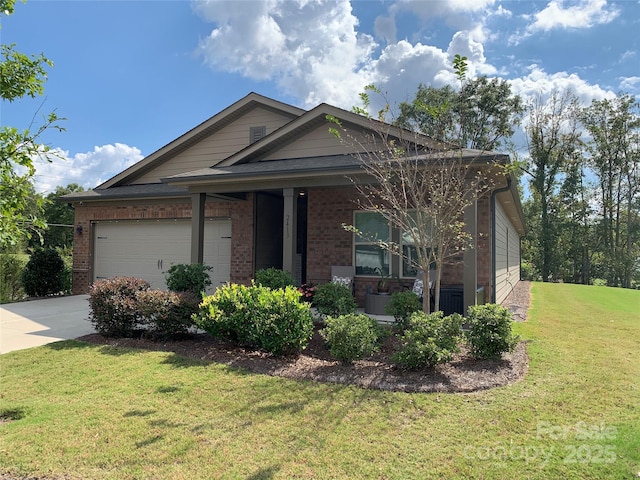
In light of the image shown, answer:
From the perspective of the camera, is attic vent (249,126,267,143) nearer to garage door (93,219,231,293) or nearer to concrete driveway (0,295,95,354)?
garage door (93,219,231,293)

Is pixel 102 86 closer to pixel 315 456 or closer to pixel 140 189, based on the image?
pixel 140 189

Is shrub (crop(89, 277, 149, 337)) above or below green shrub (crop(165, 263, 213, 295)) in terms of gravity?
below

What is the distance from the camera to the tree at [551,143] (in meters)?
29.4

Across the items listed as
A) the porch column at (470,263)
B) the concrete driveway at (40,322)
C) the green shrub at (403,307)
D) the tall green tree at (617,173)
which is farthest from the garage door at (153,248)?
the tall green tree at (617,173)

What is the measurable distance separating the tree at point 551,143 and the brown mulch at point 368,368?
26.7 meters

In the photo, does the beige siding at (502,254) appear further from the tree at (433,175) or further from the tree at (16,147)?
the tree at (16,147)

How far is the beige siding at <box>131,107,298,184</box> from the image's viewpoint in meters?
12.8

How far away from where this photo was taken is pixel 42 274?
12570 mm

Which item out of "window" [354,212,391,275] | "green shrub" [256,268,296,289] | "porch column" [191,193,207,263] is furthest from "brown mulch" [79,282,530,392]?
"window" [354,212,391,275]

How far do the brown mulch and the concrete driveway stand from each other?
63.6 inches

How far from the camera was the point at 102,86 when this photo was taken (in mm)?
11953

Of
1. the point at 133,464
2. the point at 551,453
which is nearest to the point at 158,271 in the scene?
the point at 133,464

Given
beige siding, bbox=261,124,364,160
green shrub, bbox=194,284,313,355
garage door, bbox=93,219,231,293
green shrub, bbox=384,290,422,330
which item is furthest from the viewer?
garage door, bbox=93,219,231,293

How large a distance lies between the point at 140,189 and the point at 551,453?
12758mm
